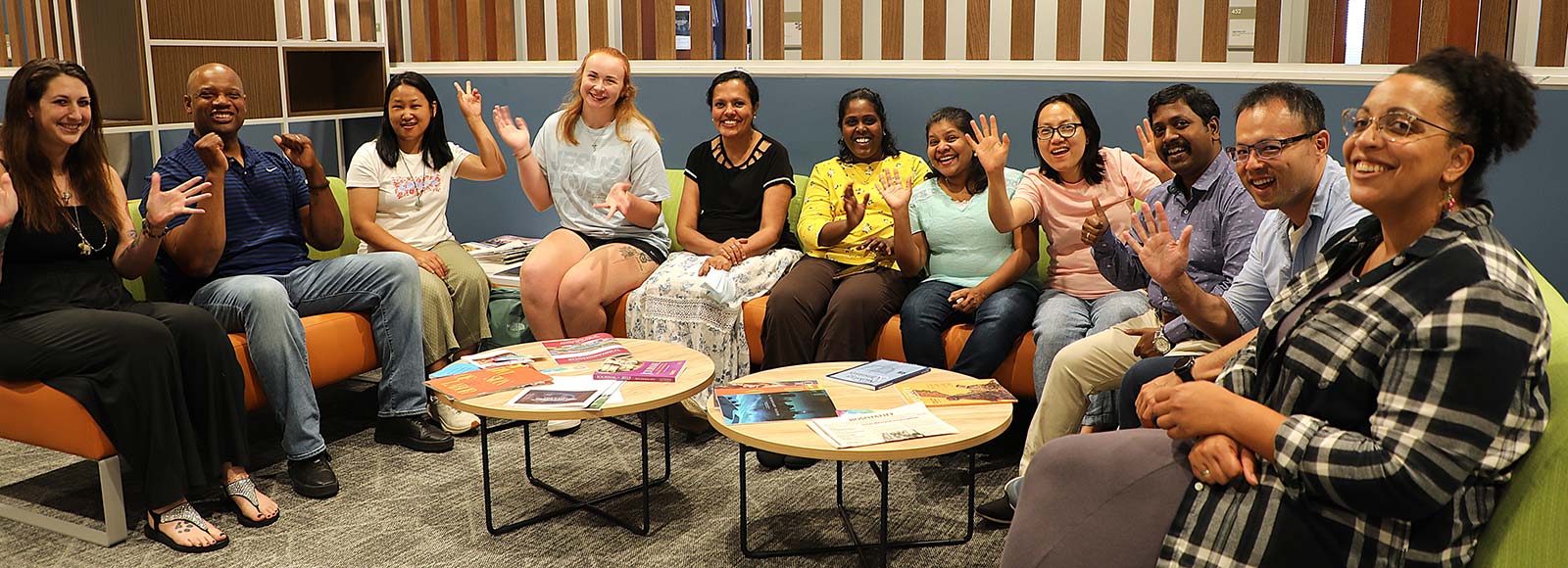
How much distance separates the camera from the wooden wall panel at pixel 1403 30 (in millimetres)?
3582

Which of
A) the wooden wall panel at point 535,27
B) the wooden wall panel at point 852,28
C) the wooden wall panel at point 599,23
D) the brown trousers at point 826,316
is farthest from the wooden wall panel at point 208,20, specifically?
the brown trousers at point 826,316

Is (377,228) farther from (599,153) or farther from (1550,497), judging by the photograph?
(1550,497)

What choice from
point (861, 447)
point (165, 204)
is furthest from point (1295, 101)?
point (165, 204)

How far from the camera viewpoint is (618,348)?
333 cm

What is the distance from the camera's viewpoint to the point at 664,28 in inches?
189

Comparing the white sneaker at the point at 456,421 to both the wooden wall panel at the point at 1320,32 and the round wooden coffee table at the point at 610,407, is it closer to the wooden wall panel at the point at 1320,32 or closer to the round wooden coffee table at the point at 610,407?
the round wooden coffee table at the point at 610,407

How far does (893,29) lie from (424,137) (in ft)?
5.71

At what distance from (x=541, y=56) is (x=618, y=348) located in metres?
2.27

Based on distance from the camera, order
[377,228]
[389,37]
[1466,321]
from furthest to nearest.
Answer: [389,37] → [377,228] → [1466,321]

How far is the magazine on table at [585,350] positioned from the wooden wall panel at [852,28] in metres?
1.63

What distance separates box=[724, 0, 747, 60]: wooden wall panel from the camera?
4.79m

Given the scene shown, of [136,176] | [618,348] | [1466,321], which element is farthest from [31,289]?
[1466,321]

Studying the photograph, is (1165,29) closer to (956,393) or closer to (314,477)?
(956,393)

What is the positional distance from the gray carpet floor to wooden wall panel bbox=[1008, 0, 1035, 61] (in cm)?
154
